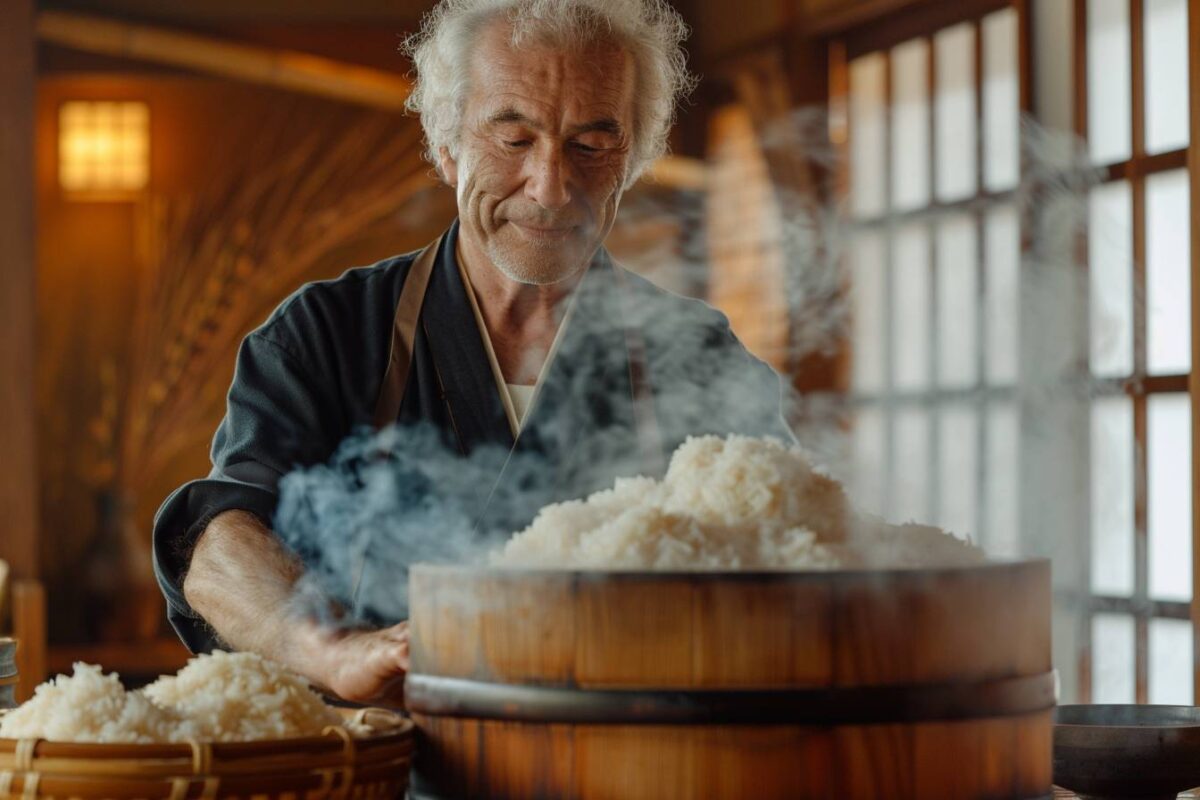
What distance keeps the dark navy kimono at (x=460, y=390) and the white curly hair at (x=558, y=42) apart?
20 centimetres

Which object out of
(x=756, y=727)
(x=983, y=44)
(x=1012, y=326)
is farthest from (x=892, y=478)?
(x=756, y=727)

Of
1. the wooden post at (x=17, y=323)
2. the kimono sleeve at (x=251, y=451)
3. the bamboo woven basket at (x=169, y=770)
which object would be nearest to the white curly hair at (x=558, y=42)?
the kimono sleeve at (x=251, y=451)

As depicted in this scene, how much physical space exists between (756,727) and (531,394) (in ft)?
3.67

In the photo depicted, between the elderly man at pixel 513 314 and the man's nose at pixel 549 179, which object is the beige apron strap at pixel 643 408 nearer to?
the elderly man at pixel 513 314

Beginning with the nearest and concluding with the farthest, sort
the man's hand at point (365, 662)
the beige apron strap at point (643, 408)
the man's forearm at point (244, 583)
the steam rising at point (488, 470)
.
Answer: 1. the man's hand at point (365, 662)
2. the man's forearm at point (244, 583)
3. the steam rising at point (488, 470)
4. the beige apron strap at point (643, 408)

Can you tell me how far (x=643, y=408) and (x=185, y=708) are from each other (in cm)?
117

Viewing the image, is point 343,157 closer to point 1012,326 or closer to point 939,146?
point 939,146

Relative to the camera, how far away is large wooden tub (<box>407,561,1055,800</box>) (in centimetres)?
102

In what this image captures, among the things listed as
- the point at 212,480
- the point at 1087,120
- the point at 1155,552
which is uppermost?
the point at 1087,120

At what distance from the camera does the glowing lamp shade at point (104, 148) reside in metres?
5.87

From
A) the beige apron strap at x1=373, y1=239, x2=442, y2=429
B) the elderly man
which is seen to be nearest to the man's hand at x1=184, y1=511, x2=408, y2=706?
the elderly man

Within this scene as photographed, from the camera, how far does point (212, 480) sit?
1.75m

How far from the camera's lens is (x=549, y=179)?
6.50 feet

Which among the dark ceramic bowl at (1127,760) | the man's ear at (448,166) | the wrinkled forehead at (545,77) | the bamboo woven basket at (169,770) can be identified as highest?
the wrinkled forehead at (545,77)
